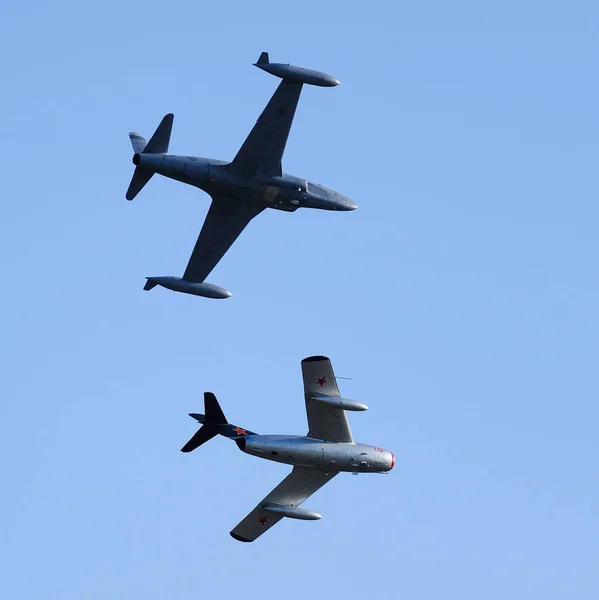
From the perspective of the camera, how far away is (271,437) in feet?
291

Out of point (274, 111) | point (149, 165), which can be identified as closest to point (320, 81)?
point (274, 111)

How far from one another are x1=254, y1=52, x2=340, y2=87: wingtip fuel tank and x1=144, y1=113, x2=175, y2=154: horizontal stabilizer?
5709 mm

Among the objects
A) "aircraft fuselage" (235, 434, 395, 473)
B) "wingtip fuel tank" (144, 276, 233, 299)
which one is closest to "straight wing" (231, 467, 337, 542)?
"aircraft fuselage" (235, 434, 395, 473)

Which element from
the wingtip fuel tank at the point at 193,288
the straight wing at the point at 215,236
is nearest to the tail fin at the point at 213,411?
the wingtip fuel tank at the point at 193,288

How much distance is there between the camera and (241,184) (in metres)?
93.0

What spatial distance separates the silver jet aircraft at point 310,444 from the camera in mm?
89000

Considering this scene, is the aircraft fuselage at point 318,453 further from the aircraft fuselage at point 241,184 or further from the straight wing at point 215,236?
the aircraft fuselage at point 241,184

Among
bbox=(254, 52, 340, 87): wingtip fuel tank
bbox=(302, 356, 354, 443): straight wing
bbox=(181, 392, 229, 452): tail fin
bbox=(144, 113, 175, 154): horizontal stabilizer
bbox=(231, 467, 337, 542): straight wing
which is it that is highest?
bbox=(254, 52, 340, 87): wingtip fuel tank

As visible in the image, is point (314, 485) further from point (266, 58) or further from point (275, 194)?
point (266, 58)

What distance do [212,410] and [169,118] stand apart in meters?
15.2

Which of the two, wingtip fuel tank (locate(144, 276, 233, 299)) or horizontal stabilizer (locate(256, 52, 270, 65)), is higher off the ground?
horizontal stabilizer (locate(256, 52, 270, 65))

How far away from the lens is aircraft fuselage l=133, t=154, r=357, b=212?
91688 millimetres

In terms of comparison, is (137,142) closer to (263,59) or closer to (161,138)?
(161,138)

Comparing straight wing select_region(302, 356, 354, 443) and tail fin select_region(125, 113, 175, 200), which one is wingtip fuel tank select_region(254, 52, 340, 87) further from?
straight wing select_region(302, 356, 354, 443)
